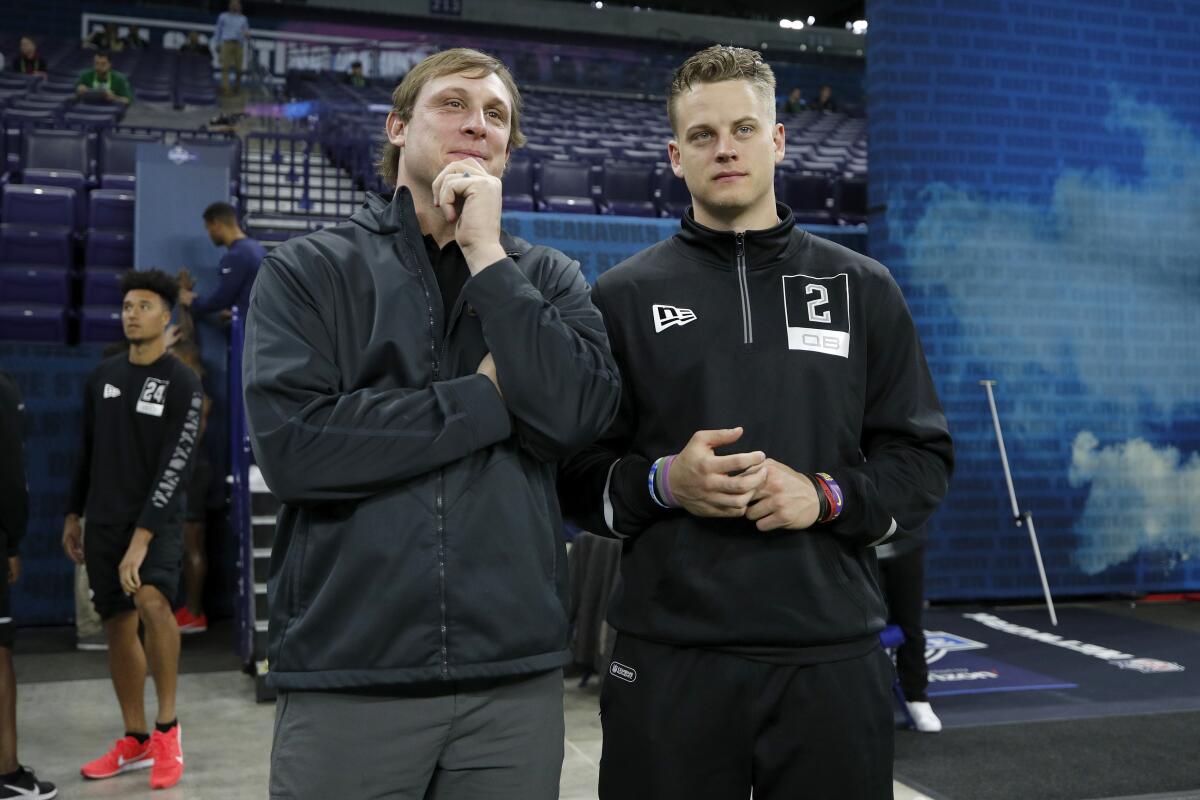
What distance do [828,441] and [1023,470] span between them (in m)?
5.87

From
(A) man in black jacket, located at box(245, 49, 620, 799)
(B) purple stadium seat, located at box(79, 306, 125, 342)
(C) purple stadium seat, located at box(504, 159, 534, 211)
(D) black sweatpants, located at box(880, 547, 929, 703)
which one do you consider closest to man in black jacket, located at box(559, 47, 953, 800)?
(A) man in black jacket, located at box(245, 49, 620, 799)

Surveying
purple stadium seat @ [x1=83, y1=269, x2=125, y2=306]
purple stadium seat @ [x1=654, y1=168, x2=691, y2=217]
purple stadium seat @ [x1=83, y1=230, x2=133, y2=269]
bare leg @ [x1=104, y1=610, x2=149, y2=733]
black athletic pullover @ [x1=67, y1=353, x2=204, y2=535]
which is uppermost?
purple stadium seat @ [x1=654, y1=168, x2=691, y2=217]

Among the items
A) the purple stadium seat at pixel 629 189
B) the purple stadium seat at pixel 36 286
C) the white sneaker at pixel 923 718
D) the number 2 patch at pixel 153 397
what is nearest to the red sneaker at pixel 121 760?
the number 2 patch at pixel 153 397

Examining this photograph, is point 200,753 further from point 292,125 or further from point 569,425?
point 292,125

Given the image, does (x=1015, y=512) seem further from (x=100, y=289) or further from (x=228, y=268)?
(x=100, y=289)

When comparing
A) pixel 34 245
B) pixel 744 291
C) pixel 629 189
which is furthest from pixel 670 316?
pixel 629 189

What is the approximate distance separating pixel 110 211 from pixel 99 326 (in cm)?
124

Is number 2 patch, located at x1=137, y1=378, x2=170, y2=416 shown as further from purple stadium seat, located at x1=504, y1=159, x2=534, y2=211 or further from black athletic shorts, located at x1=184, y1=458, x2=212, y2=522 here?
purple stadium seat, located at x1=504, y1=159, x2=534, y2=211

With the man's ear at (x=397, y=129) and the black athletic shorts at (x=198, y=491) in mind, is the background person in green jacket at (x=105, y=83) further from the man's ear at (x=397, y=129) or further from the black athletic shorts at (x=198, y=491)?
the man's ear at (x=397, y=129)

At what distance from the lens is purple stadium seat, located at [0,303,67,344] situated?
22.2ft

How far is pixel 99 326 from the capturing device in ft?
22.6

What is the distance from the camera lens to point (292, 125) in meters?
12.8

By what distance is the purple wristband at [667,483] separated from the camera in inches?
63.0

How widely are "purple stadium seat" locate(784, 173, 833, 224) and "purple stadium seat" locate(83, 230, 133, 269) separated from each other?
5112 millimetres
